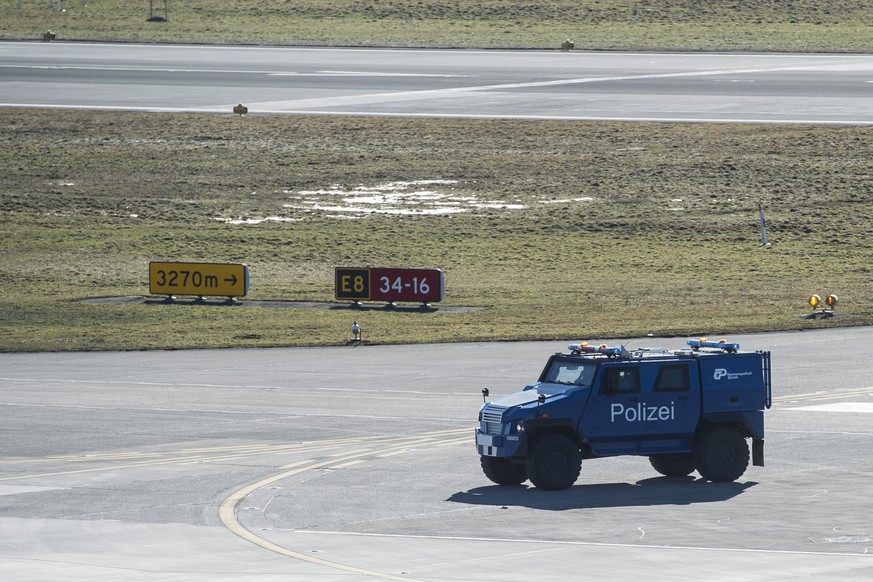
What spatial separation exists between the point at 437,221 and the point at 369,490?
43.5m

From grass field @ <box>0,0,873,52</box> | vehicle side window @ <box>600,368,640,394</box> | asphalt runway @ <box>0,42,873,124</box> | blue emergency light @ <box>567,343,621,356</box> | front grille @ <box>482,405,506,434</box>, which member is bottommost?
front grille @ <box>482,405,506,434</box>

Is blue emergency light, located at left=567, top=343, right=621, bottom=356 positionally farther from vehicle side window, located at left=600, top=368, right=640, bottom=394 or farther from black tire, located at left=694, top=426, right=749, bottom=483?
black tire, located at left=694, top=426, right=749, bottom=483

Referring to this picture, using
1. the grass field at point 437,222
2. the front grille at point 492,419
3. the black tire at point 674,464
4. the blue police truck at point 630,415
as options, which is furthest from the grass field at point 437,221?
the front grille at point 492,419

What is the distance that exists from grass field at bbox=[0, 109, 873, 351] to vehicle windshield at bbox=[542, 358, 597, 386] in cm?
1951

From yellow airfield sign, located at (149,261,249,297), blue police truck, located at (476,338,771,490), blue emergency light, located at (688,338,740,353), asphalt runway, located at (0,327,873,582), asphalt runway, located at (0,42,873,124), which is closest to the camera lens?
asphalt runway, located at (0,327,873,582)

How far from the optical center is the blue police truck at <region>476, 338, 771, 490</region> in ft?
87.9

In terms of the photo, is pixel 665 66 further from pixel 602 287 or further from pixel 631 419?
pixel 631 419

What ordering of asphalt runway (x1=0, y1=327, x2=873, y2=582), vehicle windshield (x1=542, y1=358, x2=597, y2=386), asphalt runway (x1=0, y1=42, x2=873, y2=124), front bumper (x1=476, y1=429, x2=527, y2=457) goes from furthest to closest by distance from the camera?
asphalt runway (x1=0, y1=42, x2=873, y2=124) < vehicle windshield (x1=542, y1=358, x2=597, y2=386) < front bumper (x1=476, y1=429, x2=527, y2=457) < asphalt runway (x1=0, y1=327, x2=873, y2=582)

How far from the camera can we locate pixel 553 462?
88.0 ft

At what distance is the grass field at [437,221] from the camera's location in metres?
53.4

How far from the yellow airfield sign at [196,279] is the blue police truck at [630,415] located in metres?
30.2

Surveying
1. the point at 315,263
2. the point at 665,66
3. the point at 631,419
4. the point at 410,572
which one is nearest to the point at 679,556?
the point at 410,572

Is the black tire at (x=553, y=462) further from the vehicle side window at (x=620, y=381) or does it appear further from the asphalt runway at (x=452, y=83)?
the asphalt runway at (x=452, y=83)

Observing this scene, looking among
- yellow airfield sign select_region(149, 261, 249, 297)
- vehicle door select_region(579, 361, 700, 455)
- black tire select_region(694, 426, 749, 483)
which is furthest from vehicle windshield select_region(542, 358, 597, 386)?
yellow airfield sign select_region(149, 261, 249, 297)
